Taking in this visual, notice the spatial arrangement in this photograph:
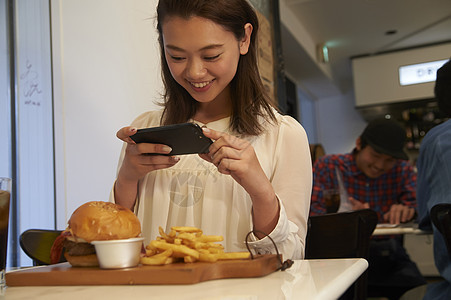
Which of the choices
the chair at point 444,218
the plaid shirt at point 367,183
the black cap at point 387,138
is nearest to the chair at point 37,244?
the chair at point 444,218

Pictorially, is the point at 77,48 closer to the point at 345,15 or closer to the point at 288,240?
the point at 288,240

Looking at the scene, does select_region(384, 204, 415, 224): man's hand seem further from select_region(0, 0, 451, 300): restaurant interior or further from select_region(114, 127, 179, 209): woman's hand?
select_region(114, 127, 179, 209): woman's hand

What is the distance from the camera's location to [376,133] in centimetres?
335

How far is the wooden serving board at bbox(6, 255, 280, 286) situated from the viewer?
0.76 meters

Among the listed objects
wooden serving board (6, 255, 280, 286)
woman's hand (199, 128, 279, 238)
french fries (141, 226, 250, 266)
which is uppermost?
woman's hand (199, 128, 279, 238)

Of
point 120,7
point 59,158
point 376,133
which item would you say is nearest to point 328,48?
Answer: point 376,133

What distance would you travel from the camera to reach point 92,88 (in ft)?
8.10

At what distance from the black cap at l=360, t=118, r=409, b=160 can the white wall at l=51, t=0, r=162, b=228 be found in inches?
65.1

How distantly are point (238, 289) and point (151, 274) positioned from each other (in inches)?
6.2

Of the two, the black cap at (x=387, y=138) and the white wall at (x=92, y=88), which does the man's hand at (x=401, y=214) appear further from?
the white wall at (x=92, y=88)

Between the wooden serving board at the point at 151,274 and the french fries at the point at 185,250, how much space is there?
2cm

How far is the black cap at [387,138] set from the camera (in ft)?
10.7

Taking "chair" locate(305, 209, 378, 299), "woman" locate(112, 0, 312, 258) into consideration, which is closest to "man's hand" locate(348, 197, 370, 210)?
"chair" locate(305, 209, 378, 299)

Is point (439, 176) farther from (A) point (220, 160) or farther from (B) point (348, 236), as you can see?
(A) point (220, 160)
